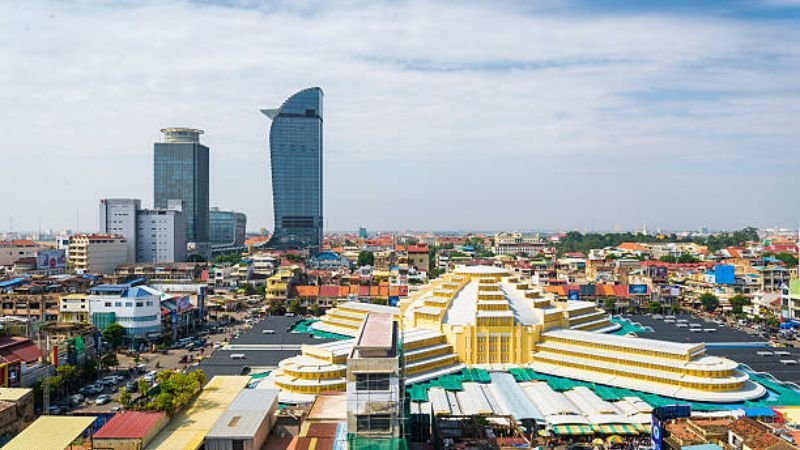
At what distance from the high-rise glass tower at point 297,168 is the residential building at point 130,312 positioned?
102 metres

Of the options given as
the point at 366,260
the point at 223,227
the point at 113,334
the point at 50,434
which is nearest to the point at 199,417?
the point at 50,434

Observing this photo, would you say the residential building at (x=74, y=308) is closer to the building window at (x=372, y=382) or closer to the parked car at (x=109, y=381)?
the parked car at (x=109, y=381)

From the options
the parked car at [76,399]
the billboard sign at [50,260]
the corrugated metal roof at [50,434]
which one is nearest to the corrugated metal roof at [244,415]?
the corrugated metal roof at [50,434]

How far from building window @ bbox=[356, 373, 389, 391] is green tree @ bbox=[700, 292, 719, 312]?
65553 mm

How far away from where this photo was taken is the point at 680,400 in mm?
38812

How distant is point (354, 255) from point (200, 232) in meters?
34.5

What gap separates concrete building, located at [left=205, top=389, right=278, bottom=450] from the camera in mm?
24797

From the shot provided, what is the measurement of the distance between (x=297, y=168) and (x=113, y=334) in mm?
107976

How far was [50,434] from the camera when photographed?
23.7 meters

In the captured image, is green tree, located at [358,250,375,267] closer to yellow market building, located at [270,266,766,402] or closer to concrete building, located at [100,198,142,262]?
concrete building, located at [100,198,142,262]

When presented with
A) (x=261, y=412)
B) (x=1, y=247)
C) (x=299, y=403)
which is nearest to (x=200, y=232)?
(x=1, y=247)

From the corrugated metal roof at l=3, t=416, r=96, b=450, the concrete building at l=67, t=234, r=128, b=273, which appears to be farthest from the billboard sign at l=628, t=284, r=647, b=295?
the concrete building at l=67, t=234, r=128, b=273

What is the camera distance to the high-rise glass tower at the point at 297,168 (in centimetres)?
15562

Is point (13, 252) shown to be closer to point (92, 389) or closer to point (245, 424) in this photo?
point (92, 389)
